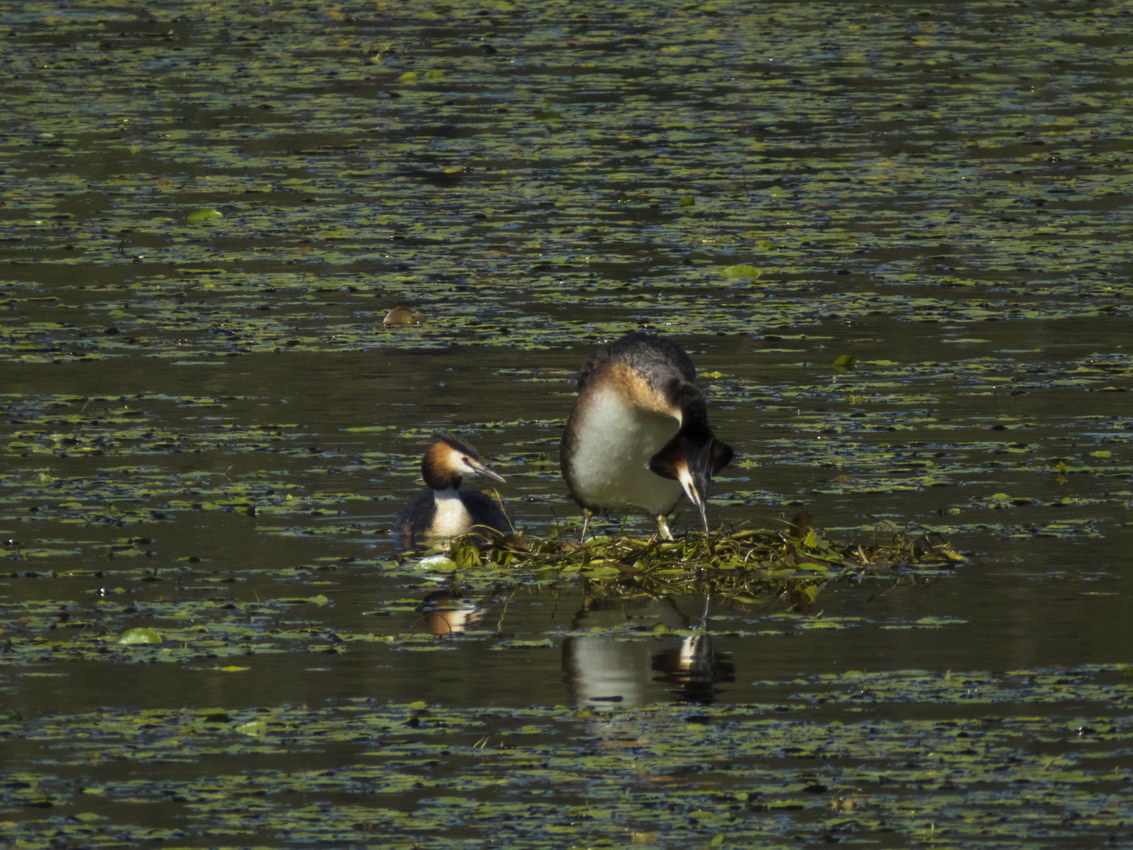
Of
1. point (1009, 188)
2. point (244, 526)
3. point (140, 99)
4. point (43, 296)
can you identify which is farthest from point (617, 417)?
point (140, 99)

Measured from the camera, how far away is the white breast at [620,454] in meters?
9.95

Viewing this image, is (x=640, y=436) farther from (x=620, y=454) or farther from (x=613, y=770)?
(x=613, y=770)

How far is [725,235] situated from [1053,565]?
311 inches

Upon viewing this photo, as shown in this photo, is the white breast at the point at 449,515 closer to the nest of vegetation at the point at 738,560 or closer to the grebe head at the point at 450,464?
the grebe head at the point at 450,464

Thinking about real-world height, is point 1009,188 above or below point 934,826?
above

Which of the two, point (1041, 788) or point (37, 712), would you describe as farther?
point (37, 712)

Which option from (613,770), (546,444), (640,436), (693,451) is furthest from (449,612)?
(546,444)

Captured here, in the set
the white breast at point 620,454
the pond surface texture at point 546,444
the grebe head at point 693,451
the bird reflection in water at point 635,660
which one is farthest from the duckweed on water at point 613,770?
the white breast at point 620,454

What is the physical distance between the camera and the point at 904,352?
13617 millimetres

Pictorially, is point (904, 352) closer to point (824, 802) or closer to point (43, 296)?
point (43, 296)

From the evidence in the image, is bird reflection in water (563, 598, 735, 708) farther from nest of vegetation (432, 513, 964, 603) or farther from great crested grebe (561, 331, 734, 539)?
great crested grebe (561, 331, 734, 539)

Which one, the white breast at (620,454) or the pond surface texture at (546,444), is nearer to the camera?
the pond surface texture at (546,444)

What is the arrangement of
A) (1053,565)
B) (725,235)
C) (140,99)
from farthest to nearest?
(140,99) < (725,235) < (1053,565)

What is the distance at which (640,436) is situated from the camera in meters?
10.0
